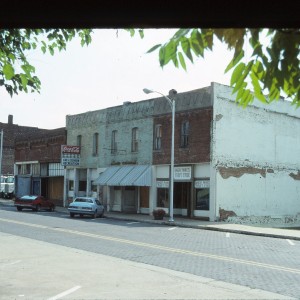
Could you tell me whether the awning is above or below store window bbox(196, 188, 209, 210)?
above

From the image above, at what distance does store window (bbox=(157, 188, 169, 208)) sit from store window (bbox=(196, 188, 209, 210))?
299cm

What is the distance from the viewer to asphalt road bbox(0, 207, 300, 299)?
10.2 metres

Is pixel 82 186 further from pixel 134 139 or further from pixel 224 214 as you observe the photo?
pixel 224 214

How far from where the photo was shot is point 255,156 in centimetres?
3164

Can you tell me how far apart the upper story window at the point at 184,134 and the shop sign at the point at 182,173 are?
160 cm

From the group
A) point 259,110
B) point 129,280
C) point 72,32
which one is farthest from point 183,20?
point 259,110

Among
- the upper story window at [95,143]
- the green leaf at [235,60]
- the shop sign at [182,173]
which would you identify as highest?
the upper story window at [95,143]

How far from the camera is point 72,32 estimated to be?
606 cm

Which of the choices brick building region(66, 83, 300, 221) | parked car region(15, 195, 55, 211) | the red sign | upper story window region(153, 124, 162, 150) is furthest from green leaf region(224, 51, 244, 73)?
the red sign

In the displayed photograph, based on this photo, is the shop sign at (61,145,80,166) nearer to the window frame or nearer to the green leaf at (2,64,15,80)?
the window frame

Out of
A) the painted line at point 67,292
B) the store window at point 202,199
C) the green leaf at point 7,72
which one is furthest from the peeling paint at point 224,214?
the green leaf at point 7,72

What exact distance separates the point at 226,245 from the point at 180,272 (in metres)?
6.89

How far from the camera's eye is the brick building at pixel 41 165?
45156mm

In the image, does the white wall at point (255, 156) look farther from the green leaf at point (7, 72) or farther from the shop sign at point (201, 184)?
the green leaf at point (7, 72)
